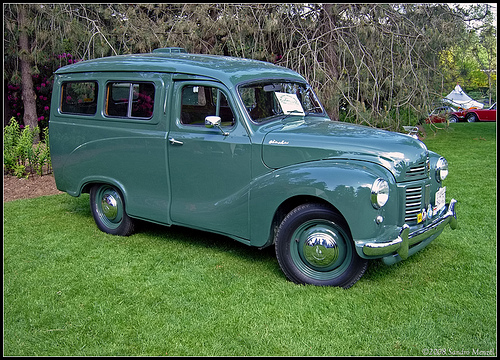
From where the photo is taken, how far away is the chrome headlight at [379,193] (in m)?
4.13

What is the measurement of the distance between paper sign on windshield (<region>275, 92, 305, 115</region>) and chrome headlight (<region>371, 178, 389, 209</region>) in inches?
59.6

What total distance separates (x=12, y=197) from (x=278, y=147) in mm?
5401

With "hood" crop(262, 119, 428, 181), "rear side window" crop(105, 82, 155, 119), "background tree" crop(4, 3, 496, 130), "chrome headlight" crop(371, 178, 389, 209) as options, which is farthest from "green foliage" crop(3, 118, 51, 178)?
"chrome headlight" crop(371, 178, 389, 209)

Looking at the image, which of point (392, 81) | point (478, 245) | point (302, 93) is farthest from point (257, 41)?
point (478, 245)

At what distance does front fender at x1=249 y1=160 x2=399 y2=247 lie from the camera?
164 inches

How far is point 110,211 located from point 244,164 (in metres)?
2.15

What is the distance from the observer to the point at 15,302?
14.1 ft

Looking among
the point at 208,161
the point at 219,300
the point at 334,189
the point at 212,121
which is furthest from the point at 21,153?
the point at 334,189

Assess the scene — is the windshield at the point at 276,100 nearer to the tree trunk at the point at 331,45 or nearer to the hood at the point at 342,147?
the hood at the point at 342,147

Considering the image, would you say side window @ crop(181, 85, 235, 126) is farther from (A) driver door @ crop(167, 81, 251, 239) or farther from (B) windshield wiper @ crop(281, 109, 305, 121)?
(B) windshield wiper @ crop(281, 109, 305, 121)

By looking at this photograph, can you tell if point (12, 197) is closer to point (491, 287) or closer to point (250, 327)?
point (250, 327)

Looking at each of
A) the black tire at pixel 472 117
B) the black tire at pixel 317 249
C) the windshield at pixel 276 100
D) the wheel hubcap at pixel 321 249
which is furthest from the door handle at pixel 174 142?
the black tire at pixel 472 117

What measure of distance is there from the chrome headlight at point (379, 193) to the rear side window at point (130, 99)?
2.60 metres

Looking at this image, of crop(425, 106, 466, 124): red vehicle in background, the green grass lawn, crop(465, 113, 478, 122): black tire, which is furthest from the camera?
crop(465, 113, 478, 122): black tire
